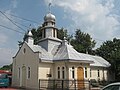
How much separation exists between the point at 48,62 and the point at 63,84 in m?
3.82

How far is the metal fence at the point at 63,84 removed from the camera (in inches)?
1096

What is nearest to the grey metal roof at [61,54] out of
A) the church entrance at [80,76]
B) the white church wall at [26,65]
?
the white church wall at [26,65]

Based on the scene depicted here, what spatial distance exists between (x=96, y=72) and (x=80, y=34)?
22.0 m

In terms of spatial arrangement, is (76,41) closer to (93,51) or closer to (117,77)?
(93,51)

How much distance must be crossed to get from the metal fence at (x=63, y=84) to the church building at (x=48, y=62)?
65cm

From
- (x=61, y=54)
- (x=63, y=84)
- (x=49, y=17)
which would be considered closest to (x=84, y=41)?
(x=49, y=17)

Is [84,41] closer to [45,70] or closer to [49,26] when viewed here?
[49,26]

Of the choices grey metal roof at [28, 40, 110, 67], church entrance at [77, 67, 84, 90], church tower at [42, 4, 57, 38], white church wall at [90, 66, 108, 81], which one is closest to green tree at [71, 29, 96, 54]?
white church wall at [90, 66, 108, 81]

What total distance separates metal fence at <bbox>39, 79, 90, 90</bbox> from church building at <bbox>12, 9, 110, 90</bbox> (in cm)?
65

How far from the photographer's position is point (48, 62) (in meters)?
30.2

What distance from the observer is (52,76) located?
30906 mm

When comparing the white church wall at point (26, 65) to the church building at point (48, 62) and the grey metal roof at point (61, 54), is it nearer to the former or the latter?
the church building at point (48, 62)

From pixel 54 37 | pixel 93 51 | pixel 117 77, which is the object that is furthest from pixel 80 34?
pixel 54 37

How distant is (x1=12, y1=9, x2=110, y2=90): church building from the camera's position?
29484mm
